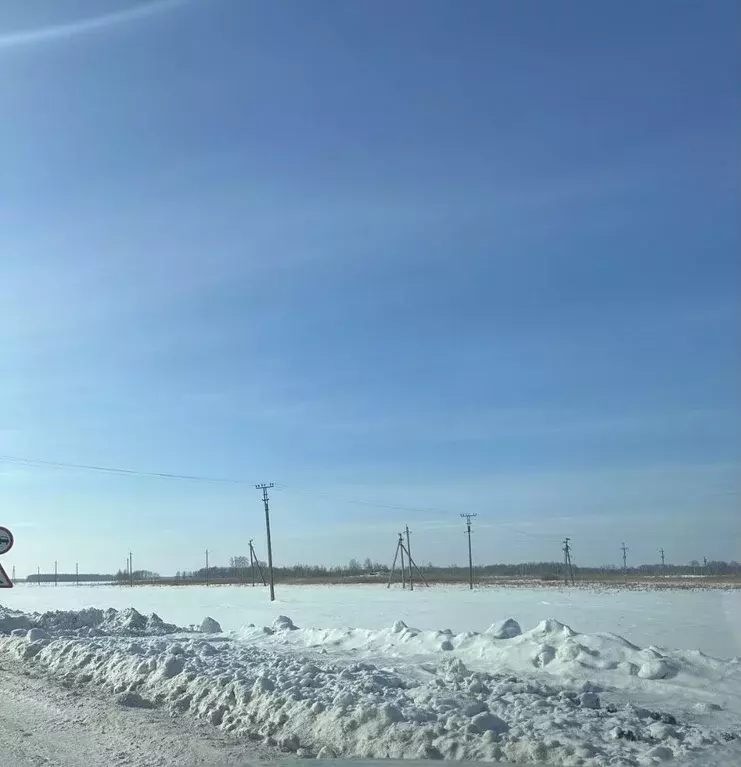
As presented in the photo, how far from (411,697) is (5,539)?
12.6 meters

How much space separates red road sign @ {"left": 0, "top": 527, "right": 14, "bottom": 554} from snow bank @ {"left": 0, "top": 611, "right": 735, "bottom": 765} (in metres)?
2.44

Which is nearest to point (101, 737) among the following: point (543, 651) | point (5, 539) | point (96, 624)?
point (543, 651)

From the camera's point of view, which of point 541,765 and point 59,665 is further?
point 59,665

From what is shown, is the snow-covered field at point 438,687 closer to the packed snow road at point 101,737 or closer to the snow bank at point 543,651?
the snow bank at point 543,651

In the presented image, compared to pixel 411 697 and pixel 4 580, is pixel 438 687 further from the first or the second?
pixel 4 580

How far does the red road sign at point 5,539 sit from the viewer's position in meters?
18.2

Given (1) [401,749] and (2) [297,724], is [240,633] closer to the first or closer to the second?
(2) [297,724]

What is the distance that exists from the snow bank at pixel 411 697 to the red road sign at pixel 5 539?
2.44m

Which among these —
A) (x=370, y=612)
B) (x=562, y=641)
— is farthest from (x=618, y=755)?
(x=370, y=612)

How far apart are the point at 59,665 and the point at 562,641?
9098 millimetres

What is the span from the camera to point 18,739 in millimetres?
9016

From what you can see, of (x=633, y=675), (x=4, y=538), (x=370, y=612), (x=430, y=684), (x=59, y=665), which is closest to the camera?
(x=430, y=684)

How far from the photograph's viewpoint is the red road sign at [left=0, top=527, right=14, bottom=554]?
59.9ft

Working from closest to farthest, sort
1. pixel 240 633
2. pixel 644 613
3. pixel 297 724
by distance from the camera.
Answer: pixel 297 724 → pixel 240 633 → pixel 644 613
